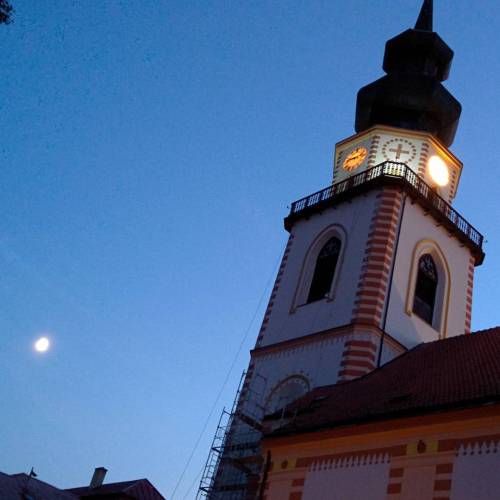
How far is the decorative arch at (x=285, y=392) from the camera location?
2116 centimetres

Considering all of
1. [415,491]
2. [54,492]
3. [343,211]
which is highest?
[343,211]

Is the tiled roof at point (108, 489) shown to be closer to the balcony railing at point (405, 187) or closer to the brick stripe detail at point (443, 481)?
the balcony railing at point (405, 187)

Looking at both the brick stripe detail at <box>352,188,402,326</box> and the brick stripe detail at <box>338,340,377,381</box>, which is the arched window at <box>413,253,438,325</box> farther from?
the brick stripe detail at <box>338,340,377,381</box>

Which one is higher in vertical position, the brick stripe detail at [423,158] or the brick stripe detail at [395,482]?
the brick stripe detail at [423,158]

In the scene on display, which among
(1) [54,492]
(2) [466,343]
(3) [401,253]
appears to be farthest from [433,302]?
(1) [54,492]

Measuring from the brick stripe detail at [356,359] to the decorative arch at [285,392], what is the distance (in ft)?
5.04

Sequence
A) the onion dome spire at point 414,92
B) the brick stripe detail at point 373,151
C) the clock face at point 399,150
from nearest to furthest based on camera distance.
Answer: the clock face at point 399,150, the brick stripe detail at point 373,151, the onion dome spire at point 414,92

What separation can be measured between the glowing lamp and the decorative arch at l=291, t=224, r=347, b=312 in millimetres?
4426

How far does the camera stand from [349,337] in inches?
811

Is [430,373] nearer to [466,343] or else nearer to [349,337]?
[466,343]

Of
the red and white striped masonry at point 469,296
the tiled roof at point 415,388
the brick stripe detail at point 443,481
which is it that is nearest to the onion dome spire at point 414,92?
the red and white striped masonry at point 469,296

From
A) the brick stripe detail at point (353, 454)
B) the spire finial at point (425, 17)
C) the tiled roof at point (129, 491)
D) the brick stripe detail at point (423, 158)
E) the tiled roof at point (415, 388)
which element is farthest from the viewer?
the spire finial at point (425, 17)

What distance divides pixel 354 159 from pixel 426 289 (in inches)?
243

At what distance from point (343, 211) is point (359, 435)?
39.3 ft
